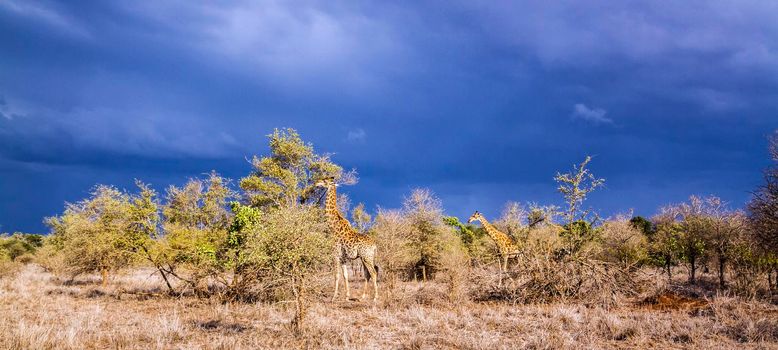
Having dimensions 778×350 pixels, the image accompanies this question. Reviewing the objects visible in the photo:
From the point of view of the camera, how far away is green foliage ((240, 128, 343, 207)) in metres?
25.9

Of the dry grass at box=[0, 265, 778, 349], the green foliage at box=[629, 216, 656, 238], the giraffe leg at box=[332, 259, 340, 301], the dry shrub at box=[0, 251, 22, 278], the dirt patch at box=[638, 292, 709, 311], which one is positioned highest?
the green foliage at box=[629, 216, 656, 238]

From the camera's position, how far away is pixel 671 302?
14172 millimetres

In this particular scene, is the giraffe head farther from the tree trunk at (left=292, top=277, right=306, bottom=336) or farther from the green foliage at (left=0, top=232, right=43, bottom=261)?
the green foliage at (left=0, top=232, right=43, bottom=261)

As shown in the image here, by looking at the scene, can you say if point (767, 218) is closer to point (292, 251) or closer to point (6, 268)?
point (292, 251)

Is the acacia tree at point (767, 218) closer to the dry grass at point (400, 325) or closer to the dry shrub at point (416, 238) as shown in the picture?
the dry grass at point (400, 325)

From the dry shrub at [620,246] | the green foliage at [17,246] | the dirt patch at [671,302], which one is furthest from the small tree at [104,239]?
the green foliage at [17,246]

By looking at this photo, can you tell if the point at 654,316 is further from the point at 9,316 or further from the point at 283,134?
the point at 283,134

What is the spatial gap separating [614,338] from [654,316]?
2.96 m

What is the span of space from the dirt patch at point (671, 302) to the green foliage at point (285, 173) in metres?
17.3

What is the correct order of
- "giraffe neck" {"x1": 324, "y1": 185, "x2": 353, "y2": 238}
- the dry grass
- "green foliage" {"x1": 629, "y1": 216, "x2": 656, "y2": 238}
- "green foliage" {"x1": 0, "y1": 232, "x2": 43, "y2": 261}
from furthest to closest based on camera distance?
1. "green foliage" {"x1": 629, "y1": 216, "x2": 656, "y2": 238}
2. "green foliage" {"x1": 0, "y1": 232, "x2": 43, "y2": 261}
3. "giraffe neck" {"x1": 324, "y1": 185, "x2": 353, "y2": 238}
4. the dry grass

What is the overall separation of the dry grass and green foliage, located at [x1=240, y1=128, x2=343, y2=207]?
37.1ft

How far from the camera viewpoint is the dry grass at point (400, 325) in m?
8.92

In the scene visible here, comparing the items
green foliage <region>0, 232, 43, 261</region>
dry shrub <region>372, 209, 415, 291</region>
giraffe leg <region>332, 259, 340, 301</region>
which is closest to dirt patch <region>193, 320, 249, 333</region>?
giraffe leg <region>332, 259, 340, 301</region>

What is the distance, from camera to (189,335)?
9.76 m
